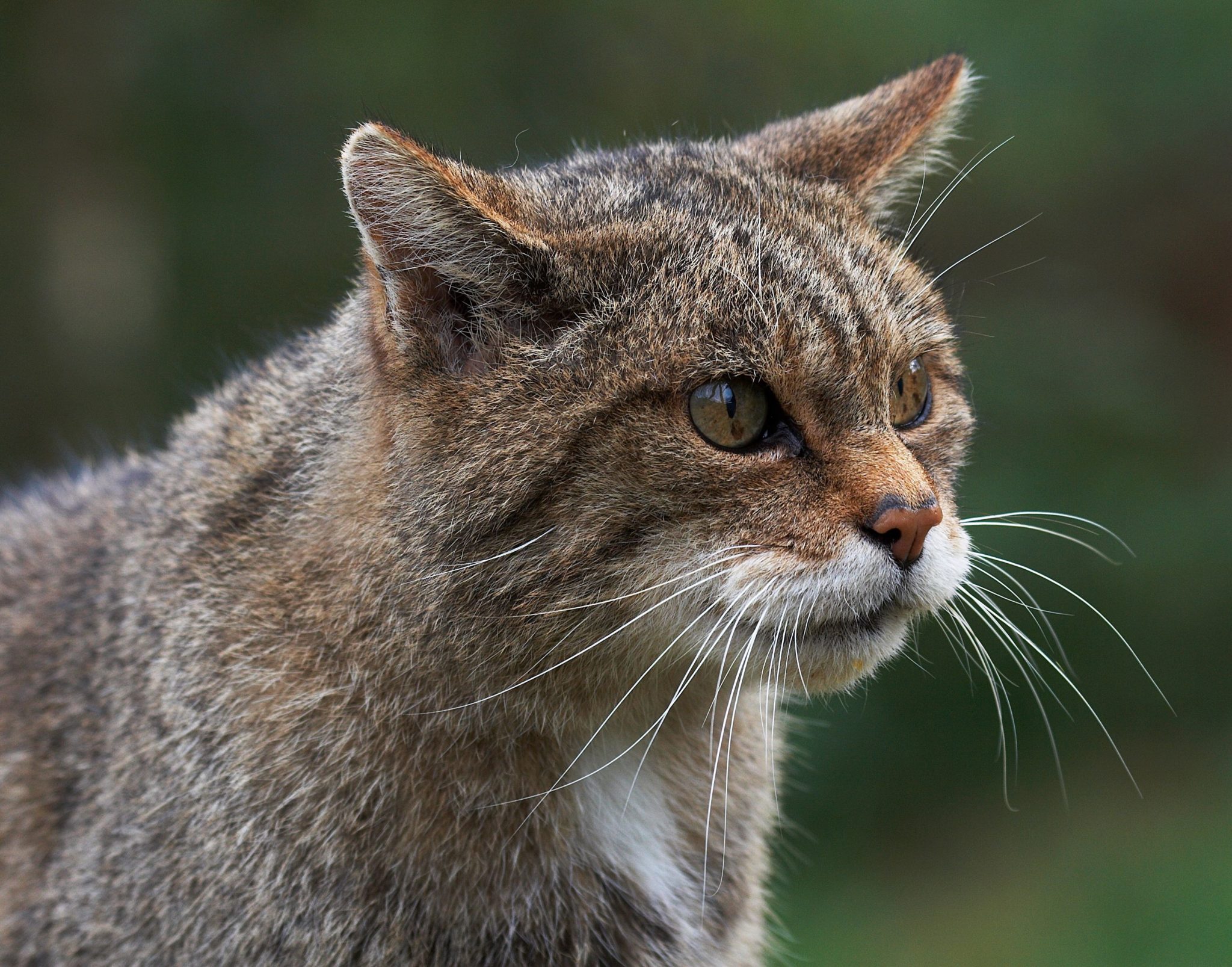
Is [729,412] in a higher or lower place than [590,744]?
higher

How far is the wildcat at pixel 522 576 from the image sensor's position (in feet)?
9.81

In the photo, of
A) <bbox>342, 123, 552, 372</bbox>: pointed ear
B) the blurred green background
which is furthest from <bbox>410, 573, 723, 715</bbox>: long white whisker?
the blurred green background

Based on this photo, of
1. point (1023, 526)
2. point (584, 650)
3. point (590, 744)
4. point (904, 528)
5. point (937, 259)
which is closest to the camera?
point (904, 528)

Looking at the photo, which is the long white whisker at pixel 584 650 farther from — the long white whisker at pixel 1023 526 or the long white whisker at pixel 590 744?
the long white whisker at pixel 1023 526

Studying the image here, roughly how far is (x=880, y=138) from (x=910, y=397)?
0.87 meters

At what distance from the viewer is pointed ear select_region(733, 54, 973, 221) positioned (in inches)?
148

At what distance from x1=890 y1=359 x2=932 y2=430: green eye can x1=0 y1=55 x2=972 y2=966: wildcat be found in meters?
0.01

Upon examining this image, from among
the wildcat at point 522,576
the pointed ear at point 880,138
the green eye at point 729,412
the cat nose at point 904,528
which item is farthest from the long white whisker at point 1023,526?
the pointed ear at point 880,138

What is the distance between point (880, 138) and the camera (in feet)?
12.5

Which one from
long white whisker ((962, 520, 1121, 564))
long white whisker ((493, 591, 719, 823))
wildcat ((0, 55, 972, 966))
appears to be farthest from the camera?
long white whisker ((962, 520, 1121, 564))

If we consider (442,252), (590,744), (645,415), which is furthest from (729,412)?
(590,744)

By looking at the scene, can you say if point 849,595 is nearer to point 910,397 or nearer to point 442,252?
point 910,397

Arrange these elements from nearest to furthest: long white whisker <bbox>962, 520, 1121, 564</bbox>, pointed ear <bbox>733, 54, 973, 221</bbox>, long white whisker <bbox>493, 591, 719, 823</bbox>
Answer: long white whisker <bbox>493, 591, 719, 823</bbox> < long white whisker <bbox>962, 520, 1121, 564</bbox> < pointed ear <bbox>733, 54, 973, 221</bbox>

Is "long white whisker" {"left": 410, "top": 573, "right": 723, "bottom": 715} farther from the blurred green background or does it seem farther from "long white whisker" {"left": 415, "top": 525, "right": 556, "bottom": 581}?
the blurred green background
